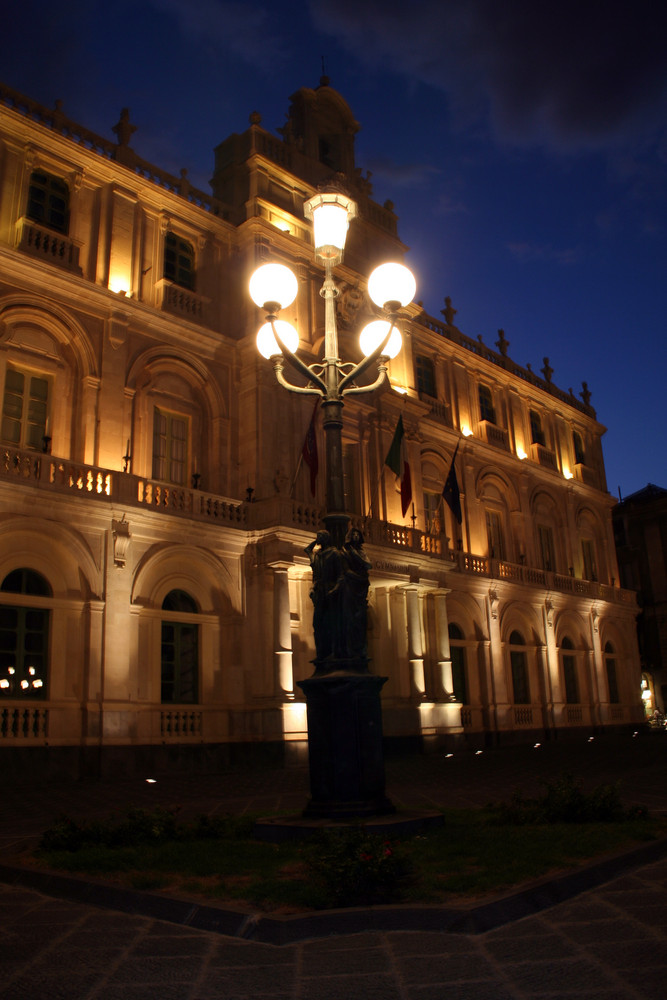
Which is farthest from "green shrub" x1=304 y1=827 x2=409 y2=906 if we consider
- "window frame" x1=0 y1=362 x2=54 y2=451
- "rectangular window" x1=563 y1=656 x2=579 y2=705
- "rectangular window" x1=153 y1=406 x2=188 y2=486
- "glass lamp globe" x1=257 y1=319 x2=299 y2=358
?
"rectangular window" x1=563 y1=656 x2=579 y2=705

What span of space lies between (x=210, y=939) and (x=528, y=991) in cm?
196

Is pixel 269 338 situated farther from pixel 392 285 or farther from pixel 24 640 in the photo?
pixel 24 640

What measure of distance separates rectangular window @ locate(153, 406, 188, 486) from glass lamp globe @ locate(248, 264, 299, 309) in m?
10.6

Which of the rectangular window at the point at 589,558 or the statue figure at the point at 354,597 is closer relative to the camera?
the statue figure at the point at 354,597

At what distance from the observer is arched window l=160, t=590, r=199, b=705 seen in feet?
61.7

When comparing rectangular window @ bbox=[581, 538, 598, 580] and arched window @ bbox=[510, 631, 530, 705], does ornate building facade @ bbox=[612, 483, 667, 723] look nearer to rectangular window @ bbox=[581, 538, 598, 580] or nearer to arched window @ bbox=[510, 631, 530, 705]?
rectangular window @ bbox=[581, 538, 598, 580]

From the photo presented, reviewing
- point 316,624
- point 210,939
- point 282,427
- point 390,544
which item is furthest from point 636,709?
point 210,939

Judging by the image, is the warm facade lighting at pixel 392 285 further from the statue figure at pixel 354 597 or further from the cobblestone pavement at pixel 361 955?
the cobblestone pavement at pixel 361 955

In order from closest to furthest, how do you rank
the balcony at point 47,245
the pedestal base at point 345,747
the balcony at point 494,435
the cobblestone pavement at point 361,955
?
the cobblestone pavement at point 361,955 < the pedestal base at point 345,747 < the balcony at point 47,245 < the balcony at point 494,435

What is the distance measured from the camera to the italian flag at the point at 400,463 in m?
18.0

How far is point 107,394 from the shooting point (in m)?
19.0

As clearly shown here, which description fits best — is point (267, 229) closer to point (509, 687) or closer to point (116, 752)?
point (116, 752)

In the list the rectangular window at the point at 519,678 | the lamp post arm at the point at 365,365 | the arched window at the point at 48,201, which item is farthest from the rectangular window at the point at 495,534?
the lamp post arm at the point at 365,365

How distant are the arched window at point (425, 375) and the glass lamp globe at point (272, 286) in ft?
63.7
